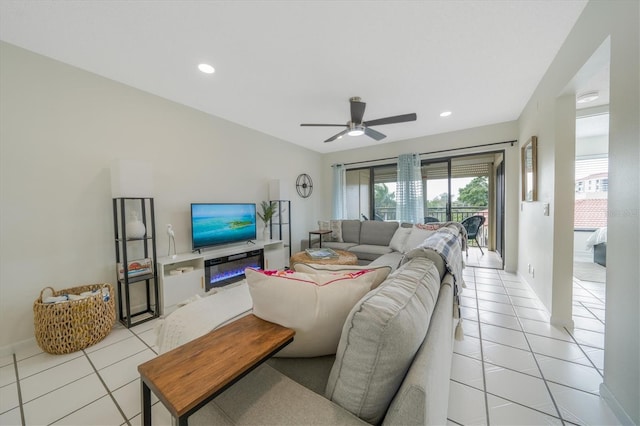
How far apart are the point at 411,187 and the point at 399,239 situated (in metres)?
1.32

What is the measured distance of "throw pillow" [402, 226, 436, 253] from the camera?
11.4 ft

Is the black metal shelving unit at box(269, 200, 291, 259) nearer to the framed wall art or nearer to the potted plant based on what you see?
the potted plant

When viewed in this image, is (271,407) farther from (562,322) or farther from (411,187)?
(411,187)

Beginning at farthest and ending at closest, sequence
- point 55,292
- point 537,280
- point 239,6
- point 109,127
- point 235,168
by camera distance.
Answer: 1. point 235,168
2. point 537,280
3. point 109,127
4. point 55,292
5. point 239,6

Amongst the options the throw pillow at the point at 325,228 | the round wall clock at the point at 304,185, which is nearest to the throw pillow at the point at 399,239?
the throw pillow at the point at 325,228

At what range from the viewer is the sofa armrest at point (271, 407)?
2.32ft

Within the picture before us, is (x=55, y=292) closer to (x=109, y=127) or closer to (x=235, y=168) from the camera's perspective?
(x=109, y=127)

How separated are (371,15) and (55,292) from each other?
332 centimetres

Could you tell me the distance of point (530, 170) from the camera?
2.88 metres

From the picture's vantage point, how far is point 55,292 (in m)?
2.06

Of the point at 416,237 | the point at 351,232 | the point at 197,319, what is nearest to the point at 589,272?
the point at 416,237

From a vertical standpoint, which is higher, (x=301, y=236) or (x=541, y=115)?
(x=541, y=115)

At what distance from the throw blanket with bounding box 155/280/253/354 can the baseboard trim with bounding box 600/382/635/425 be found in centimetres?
197

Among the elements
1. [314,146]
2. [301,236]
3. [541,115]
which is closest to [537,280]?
[541,115]
